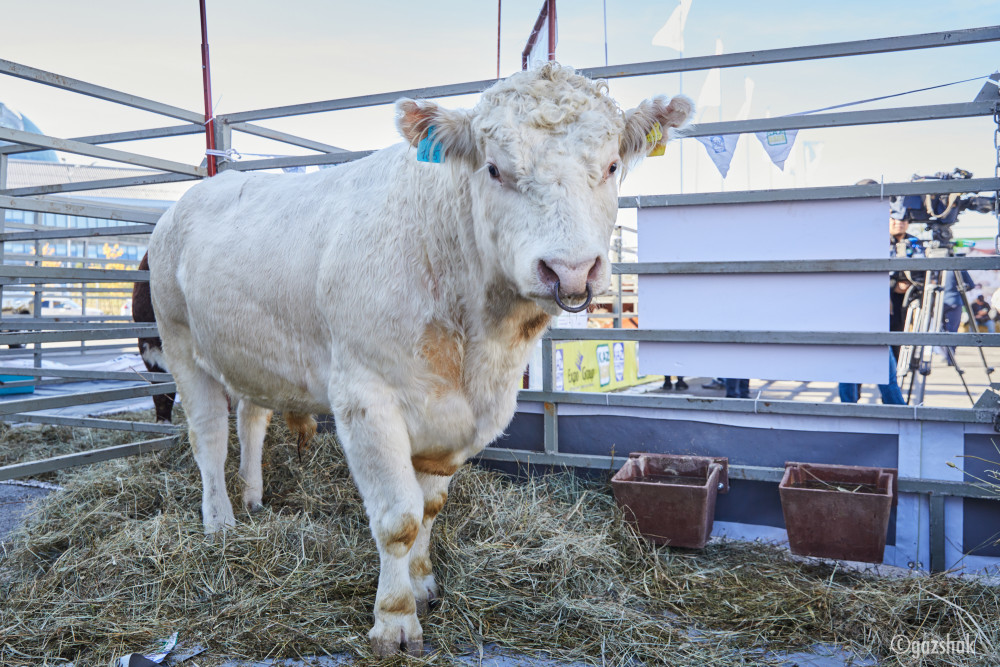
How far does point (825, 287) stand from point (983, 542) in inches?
52.1

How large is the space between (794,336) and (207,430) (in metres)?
3.14

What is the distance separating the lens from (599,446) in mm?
3916

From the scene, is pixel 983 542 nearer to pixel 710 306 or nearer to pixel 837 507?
pixel 837 507

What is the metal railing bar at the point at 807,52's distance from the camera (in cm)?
310

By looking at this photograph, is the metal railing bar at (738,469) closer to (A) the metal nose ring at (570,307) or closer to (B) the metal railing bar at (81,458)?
(A) the metal nose ring at (570,307)

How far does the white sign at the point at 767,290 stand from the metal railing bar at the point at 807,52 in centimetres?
70

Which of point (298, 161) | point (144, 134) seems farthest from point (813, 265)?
point (144, 134)

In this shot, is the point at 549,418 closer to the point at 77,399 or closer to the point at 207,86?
the point at 77,399

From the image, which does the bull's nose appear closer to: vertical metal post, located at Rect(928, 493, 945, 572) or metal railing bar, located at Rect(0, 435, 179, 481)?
vertical metal post, located at Rect(928, 493, 945, 572)

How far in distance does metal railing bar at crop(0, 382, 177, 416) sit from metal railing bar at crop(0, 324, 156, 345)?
32 cm

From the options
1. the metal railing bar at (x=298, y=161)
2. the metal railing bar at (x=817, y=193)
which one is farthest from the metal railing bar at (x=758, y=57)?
the metal railing bar at (x=817, y=193)

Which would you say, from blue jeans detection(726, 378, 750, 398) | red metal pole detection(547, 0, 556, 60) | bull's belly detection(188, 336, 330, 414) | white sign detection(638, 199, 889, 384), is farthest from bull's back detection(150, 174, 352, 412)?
blue jeans detection(726, 378, 750, 398)

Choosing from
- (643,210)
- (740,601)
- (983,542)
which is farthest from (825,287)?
(740,601)

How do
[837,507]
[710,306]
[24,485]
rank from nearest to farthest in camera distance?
[837,507] → [710,306] → [24,485]
